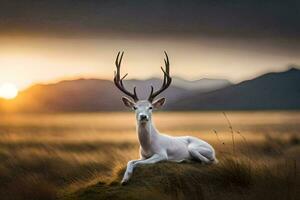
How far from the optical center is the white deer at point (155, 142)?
47.5 ft

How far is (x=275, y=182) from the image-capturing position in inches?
551

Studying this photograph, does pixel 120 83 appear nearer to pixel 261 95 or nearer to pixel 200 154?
pixel 200 154

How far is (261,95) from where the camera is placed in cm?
15688

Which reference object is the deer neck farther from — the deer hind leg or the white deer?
the deer hind leg

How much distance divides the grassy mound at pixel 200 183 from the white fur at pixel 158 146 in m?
0.43

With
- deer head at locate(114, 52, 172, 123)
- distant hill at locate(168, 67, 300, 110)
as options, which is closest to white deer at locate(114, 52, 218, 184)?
deer head at locate(114, 52, 172, 123)

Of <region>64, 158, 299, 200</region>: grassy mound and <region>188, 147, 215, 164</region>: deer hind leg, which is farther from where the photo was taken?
<region>188, 147, 215, 164</region>: deer hind leg

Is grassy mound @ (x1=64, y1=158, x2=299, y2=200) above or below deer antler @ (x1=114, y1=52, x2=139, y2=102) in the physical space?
below

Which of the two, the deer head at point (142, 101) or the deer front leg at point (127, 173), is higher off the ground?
the deer head at point (142, 101)

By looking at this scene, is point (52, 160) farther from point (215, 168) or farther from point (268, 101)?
point (268, 101)

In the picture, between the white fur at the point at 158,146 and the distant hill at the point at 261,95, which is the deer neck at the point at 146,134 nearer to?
the white fur at the point at 158,146

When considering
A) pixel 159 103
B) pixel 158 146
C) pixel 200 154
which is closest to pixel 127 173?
pixel 158 146

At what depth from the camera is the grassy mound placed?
1317 cm

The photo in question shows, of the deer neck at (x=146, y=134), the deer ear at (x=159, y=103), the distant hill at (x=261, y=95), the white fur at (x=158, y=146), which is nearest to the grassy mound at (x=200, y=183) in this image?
the white fur at (x=158, y=146)
